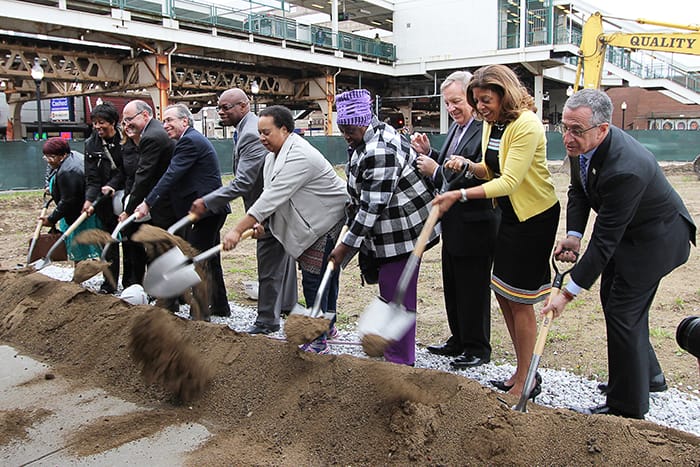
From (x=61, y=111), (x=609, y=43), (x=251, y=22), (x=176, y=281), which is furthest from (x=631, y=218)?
(x=61, y=111)

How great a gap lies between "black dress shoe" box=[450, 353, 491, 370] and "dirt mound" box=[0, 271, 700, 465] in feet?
3.00

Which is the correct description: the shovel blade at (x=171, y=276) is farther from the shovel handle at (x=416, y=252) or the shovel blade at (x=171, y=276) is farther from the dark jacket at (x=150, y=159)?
the dark jacket at (x=150, y=159)

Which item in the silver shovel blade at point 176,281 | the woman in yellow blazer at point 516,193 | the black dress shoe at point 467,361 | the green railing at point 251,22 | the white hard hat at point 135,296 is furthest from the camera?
the green railing at point 251,22

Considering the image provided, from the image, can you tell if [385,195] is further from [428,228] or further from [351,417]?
[351,417]

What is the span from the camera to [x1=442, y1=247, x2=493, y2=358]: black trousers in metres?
3.95

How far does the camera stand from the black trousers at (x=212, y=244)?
5250mm

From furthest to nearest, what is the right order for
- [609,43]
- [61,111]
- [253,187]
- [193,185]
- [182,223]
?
[61,111] → [609,43] → [193,185] → [253,187] → [182,223]

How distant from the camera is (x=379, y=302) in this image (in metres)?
3.37

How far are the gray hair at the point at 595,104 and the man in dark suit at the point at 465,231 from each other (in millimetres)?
893

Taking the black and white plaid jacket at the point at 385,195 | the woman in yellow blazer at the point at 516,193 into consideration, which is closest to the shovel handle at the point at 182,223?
the black and white plaid jacket at the point at 385,195

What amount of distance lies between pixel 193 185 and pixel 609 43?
53.5ft

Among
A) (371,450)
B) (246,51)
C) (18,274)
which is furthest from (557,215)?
(246,51)

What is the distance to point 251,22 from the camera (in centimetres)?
Result: 2355

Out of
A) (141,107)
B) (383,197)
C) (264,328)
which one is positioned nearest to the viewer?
(383,197)
